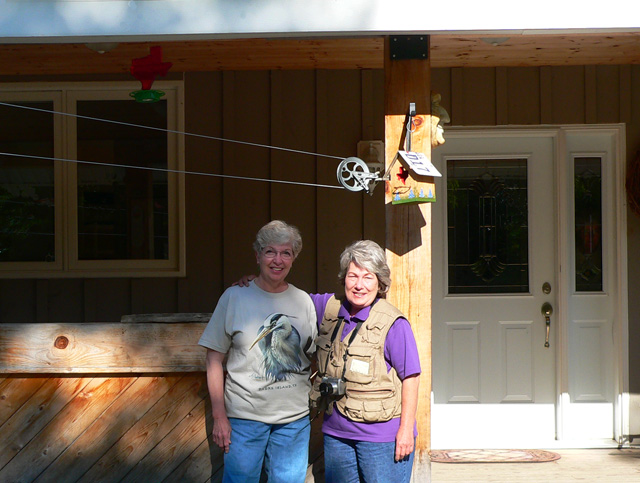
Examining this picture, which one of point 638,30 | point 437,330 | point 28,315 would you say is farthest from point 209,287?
point 638,30

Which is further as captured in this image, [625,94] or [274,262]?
[625,94]

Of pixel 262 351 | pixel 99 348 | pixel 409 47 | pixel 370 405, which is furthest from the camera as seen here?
pixel 99 348

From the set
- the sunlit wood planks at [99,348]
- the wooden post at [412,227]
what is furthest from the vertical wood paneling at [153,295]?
the wooden post at [412,227]

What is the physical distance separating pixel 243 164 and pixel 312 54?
2.99 feet

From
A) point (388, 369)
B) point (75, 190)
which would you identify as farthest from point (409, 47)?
point (75, 190)

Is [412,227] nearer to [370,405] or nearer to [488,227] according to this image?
[370,405]

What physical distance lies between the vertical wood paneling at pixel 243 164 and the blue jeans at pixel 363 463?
220cm

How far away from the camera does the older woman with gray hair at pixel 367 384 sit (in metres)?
2.81

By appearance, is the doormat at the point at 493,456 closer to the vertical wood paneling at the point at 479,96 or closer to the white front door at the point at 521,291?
the white front door at the point at 521,291

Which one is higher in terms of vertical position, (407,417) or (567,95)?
(567,95)

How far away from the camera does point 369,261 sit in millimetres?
2889

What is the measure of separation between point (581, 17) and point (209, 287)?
281 centimetres

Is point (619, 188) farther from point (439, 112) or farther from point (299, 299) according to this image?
point (299, 299)

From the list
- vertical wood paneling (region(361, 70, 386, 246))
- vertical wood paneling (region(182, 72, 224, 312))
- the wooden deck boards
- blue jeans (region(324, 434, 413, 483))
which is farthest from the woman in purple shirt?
vertical wood paneling (region(182, 72, 224, 312))
